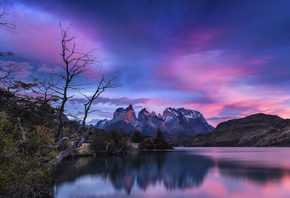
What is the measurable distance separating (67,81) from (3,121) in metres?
4.64

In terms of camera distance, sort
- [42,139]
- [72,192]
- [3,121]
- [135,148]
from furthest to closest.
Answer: [135,148]
[72,192]
[42,139]
[3,121]

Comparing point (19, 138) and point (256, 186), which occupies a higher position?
point (19, 138)

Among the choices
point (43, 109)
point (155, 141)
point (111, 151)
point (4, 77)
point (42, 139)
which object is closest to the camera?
point (42, 139)

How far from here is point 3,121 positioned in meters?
11.9

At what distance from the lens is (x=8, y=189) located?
1267 centimetres

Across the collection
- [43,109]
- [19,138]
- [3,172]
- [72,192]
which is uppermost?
[43,109]

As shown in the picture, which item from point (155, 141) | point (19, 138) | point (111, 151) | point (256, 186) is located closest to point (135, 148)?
point (155, 141)

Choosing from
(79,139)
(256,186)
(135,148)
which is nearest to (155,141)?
(135,148)

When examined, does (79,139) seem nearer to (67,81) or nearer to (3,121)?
(67,81)

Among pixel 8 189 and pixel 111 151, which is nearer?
pixel 8 189

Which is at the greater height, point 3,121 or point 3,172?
point 3,121

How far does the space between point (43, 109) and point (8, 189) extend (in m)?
13.5

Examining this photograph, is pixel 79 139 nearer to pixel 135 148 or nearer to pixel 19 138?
pixel 19 138

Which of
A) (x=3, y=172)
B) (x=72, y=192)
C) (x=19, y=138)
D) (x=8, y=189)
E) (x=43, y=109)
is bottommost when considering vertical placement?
(x=72, y=192)
